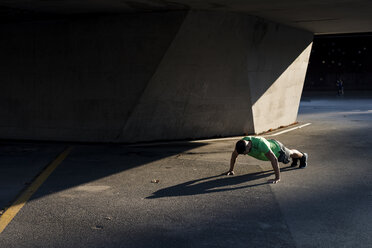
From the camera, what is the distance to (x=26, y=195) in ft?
25.6

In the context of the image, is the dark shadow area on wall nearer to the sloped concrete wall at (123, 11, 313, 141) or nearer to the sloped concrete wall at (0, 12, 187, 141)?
the sloped concrete wall at (123, 11, 313, 141)

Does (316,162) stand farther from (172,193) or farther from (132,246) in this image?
(132,246)

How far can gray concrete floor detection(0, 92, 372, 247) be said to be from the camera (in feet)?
19.0

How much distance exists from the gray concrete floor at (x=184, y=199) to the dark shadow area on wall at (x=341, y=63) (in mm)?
31911

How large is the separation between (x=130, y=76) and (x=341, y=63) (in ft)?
110

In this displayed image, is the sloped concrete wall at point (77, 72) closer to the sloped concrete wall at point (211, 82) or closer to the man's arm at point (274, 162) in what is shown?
the sloped concrete wall at point (211, 82)

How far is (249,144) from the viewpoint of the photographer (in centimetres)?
852

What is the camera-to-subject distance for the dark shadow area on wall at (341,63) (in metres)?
41.4

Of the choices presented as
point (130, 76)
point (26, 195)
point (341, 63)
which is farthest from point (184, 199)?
point (341, 63)

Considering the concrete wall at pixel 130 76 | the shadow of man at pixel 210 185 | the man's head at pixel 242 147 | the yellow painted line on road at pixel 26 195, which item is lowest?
the shadow of man at pixel 210 185

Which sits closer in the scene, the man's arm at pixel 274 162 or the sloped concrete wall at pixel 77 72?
the man's arm at pixel 274 162

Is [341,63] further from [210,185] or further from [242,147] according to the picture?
[210,185]

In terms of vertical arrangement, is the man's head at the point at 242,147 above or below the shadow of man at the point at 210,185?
above

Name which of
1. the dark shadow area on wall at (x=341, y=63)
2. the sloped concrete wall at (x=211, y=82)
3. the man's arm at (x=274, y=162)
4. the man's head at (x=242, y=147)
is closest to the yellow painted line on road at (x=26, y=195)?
the sloped concrete wall at (x=211, y=82)
